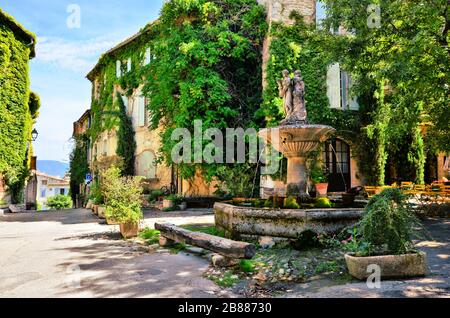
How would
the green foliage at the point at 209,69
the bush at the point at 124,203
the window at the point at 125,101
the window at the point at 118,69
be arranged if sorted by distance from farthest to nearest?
the window at the point at 118,69, the window at the point at 125,101, the green foliage at the point at 209,69, the bush at the point at 124,203

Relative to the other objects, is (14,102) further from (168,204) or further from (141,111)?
(168,204)

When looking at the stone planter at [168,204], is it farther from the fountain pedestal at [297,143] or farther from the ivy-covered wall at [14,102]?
the ivy-covered wall at [14,102]

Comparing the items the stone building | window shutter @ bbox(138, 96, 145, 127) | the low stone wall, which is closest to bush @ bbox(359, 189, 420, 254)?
the low stone wall

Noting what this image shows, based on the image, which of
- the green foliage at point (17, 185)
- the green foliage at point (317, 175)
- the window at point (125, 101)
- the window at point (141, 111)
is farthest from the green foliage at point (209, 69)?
the green foliage at point (17, 185)

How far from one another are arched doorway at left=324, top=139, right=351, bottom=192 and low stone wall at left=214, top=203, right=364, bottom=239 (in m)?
10.1

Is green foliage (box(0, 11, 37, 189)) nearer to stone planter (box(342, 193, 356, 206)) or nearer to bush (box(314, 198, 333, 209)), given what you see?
bush (box(314, 198, 333, 209))

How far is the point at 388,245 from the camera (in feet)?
13.1

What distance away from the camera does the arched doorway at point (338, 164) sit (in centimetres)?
1554

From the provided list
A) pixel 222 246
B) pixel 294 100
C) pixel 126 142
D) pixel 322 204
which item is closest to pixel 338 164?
pixel 294 100

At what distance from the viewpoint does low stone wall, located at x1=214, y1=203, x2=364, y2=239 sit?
552cm

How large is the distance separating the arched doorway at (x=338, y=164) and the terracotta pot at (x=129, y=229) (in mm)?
10211

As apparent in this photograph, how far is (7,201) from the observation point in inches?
652
